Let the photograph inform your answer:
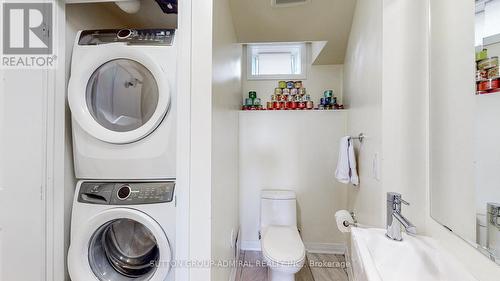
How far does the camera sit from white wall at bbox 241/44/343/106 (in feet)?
8.27

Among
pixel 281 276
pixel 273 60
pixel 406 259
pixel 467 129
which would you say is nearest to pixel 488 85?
pixel 467 129

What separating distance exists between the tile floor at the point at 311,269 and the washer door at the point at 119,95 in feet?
4.96

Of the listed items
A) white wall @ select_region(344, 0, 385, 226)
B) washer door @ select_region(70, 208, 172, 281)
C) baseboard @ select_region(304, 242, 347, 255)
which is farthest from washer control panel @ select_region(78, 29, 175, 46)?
baseboard @ select_region(304, 242, 347, 255)

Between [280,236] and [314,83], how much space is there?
170 centimetres

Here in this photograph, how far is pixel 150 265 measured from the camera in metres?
1.29

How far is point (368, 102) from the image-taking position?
4.56ft

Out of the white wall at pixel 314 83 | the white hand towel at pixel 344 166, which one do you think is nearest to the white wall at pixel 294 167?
the white wall at pixel 314 83

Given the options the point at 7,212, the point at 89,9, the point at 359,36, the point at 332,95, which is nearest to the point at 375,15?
the point at 359,36

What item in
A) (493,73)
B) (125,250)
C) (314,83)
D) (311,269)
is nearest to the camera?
(493,73)

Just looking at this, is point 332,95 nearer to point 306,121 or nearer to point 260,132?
point 306,121

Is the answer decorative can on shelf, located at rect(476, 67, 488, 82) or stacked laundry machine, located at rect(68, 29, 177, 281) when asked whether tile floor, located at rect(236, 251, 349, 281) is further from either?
decorative can on shelf, located at rect(476, 67, 488, 82)

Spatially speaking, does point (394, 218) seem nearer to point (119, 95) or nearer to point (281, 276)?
point (281, 276)

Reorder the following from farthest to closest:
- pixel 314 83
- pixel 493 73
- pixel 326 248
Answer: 1. pixel 314 83
2. pixel 326 248
3. pixel 493 73

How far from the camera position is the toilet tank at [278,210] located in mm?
2133
